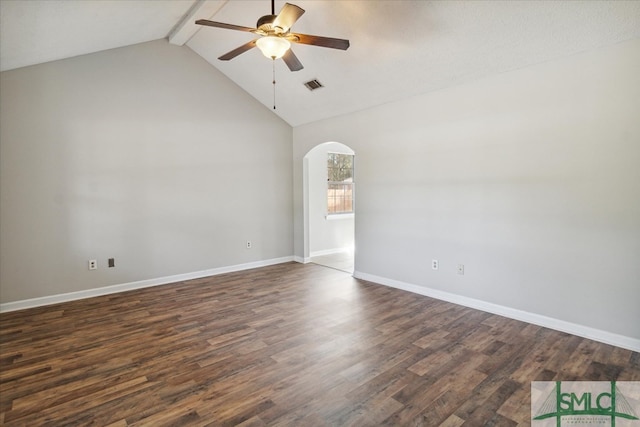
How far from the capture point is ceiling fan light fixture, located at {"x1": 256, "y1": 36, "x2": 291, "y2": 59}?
8.46ft

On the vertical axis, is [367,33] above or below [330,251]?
above

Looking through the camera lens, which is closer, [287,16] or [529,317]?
[287,16]

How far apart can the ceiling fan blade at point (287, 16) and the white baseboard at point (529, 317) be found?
3313mm

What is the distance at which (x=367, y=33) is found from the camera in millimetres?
3381

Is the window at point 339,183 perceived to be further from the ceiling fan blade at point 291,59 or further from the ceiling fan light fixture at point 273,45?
the ceiling fan light fixture at point 273,45

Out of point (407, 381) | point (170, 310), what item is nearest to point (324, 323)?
point (407, 381)

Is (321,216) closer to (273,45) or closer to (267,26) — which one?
(273,45)

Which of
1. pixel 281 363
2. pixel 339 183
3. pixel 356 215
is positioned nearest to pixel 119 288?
pixel 281 363

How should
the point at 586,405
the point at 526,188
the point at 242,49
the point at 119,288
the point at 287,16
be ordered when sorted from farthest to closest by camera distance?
the point at 119,288, the point at 526,188, the point at 242,49, the point at 287,16, the point at 586,405

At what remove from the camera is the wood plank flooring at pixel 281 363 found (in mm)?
1962

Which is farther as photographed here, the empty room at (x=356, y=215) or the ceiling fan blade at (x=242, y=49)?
the ceiling fan blade at (x=242, y=49)

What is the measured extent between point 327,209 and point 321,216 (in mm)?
245

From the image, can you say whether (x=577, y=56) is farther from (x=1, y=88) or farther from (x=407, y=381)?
(x=1, y=88)

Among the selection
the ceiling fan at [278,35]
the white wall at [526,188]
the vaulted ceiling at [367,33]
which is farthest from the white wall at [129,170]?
the ceiling fan at [278,35]
